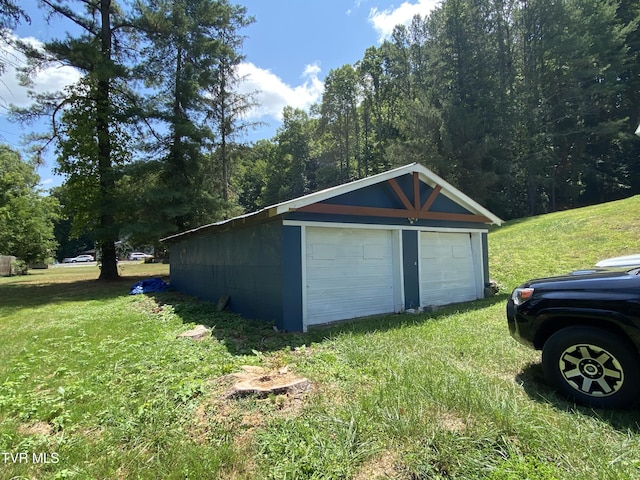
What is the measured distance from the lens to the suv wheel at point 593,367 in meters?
2.88

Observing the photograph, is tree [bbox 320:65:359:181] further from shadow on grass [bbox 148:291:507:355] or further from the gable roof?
shadow on grass [bbox 148:291:507:355]

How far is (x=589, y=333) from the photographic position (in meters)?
3.05

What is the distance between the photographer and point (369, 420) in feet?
9.35

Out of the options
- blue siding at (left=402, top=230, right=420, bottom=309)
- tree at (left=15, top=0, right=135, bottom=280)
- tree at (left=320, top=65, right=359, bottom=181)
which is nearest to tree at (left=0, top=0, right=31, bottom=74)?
tree at (left=15, top=0, right=135, bottom=280)

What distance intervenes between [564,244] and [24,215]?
3096cm

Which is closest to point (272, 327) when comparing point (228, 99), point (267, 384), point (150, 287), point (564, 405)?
point (267, 384)

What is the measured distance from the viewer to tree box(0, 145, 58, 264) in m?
21.4

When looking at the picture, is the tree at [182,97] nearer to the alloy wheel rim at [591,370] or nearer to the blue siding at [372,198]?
the blue siding at [372,198]

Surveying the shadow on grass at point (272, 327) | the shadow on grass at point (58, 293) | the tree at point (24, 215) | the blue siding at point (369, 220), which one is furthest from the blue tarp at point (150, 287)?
the tree at point (24, 215)

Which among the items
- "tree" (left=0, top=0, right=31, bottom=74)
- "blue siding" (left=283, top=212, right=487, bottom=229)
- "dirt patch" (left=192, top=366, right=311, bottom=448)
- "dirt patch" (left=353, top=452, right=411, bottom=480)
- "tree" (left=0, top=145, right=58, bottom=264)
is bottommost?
"dirt patch" (left=353, top=452, right=411, bottom=480)

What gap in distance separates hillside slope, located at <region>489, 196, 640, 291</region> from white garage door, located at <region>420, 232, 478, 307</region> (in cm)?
167

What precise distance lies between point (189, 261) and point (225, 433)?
32.1ft

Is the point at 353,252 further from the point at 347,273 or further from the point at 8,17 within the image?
the point at 8,17

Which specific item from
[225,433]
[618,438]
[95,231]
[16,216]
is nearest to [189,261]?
[95,231]
